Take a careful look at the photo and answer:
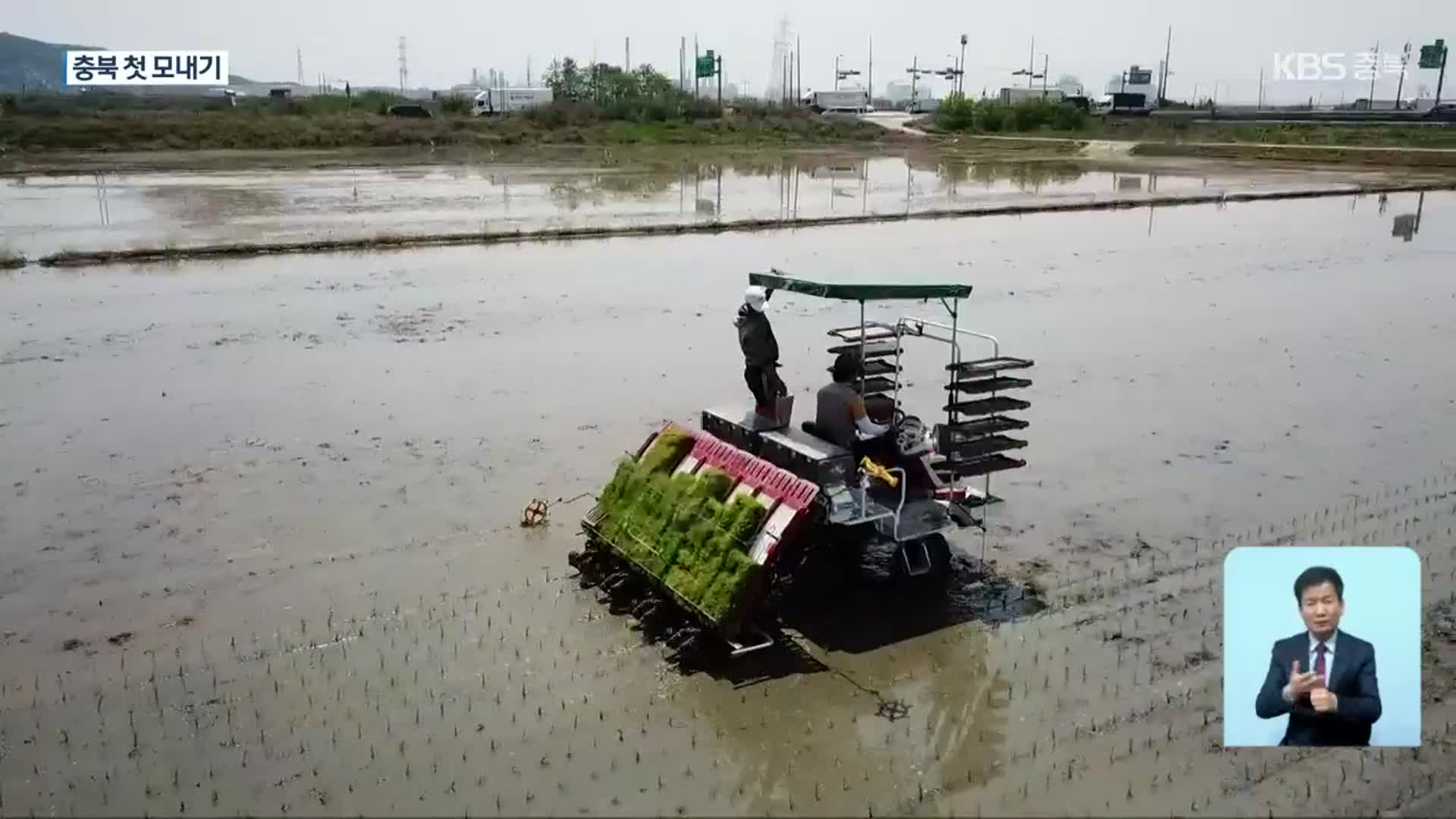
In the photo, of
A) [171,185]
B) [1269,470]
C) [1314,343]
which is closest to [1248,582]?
[1269,470]

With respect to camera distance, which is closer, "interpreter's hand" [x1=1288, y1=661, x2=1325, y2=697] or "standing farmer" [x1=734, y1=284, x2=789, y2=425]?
"interpreter's hand" [x1=1288, y1=661, x2=1325, y2=697]

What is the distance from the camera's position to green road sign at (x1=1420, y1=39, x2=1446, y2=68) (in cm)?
9894

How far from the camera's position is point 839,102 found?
116 m

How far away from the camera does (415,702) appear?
276 inches

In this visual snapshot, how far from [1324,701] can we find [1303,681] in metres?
0.10

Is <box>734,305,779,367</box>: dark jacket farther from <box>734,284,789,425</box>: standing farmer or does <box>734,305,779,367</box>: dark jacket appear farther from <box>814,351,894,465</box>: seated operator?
<box>814,351,894,465</box>: seated operator

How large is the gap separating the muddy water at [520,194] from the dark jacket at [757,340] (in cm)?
2001

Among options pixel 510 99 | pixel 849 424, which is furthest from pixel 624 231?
pixel 510 99

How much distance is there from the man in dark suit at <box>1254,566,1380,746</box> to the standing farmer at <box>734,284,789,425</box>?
15.6ft

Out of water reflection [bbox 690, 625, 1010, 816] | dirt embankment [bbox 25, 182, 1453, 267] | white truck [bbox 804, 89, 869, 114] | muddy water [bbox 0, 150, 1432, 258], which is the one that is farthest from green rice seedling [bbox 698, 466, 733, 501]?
white truck [bbox 804, 89, 869, 114]

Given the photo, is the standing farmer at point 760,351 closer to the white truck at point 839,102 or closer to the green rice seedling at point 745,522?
the green rice seedling at point 745,522

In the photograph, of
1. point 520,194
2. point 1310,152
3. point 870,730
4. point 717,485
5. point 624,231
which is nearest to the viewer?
point 870,730

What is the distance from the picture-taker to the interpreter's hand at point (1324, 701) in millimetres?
4242

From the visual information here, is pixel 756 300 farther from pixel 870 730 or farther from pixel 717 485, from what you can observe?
pixel 870 730
